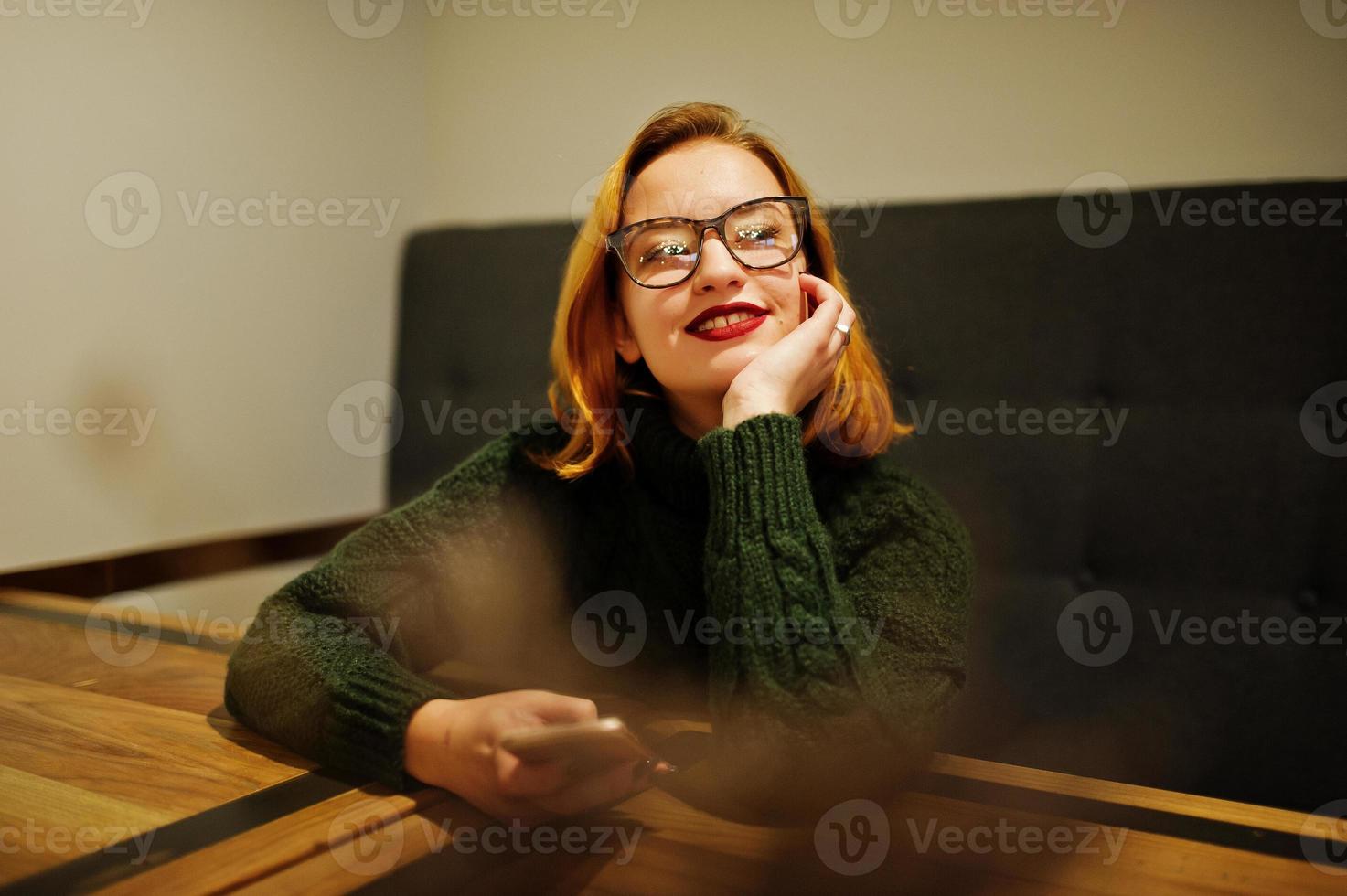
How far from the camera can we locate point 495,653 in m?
1.22

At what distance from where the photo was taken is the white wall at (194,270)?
4.79 feet

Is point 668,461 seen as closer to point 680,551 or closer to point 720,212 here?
point 680,551

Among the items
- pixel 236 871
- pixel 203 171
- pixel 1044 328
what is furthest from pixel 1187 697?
pixel 203 171

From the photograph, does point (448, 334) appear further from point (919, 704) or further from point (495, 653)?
point (919, 704)

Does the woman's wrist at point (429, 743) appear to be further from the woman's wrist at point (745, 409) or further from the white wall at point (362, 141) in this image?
the white wall at point (362, 141)

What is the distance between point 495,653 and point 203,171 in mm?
1073

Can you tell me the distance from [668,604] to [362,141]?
56.2 inches

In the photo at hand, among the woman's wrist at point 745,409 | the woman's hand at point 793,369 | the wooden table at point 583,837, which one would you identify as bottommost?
the wooden table at point 583,837

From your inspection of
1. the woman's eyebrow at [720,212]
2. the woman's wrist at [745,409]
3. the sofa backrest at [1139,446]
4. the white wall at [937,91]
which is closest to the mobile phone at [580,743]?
the woman's wrist at [745,409]

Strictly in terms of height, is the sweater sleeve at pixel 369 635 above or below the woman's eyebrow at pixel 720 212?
below

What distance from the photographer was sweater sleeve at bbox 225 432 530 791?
2.66ft

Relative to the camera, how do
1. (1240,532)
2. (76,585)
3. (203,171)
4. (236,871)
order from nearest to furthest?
(236,871) < (1240,532) < (76,585) < (203,171)

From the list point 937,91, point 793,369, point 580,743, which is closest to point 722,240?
point 793,369

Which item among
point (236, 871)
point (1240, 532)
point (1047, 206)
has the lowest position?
point (236, 871)
